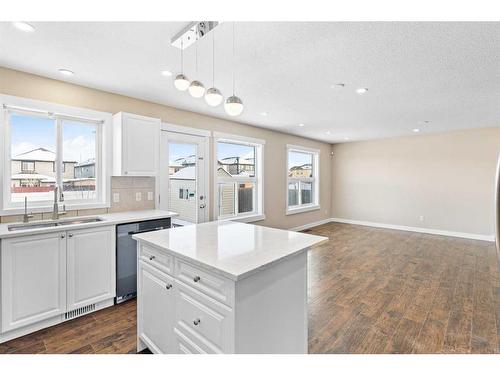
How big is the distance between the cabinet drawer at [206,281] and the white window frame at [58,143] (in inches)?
83.6

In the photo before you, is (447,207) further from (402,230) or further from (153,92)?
(153,92)

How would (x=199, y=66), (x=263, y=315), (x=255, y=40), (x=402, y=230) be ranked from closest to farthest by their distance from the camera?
(x=263, y=315), (x=255, y=40), (x=199, y=66), (x=402, y=230)

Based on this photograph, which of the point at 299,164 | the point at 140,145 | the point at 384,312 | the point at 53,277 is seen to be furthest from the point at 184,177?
the point at 299,164

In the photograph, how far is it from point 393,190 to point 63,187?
7.02m

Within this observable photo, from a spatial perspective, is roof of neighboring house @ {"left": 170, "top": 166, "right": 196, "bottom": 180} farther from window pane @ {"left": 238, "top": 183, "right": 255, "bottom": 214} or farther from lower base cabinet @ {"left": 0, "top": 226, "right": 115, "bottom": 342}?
lower base cabinet @ {"left": 0, "top": 226, "right": 115, "bottom": 342}

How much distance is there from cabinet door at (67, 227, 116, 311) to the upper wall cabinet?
812 mm

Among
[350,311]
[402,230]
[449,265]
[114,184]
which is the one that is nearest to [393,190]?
[402,230]

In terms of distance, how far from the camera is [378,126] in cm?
511

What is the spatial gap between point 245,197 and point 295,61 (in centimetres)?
318

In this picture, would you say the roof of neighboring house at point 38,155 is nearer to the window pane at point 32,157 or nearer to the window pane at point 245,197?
the window pane at point 32,157

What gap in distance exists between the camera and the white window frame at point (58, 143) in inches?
96.0

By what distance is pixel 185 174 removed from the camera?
3957mm

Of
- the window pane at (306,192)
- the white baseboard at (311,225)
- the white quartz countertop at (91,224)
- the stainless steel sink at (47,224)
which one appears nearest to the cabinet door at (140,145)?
the white quartz countertop at (91,224)
